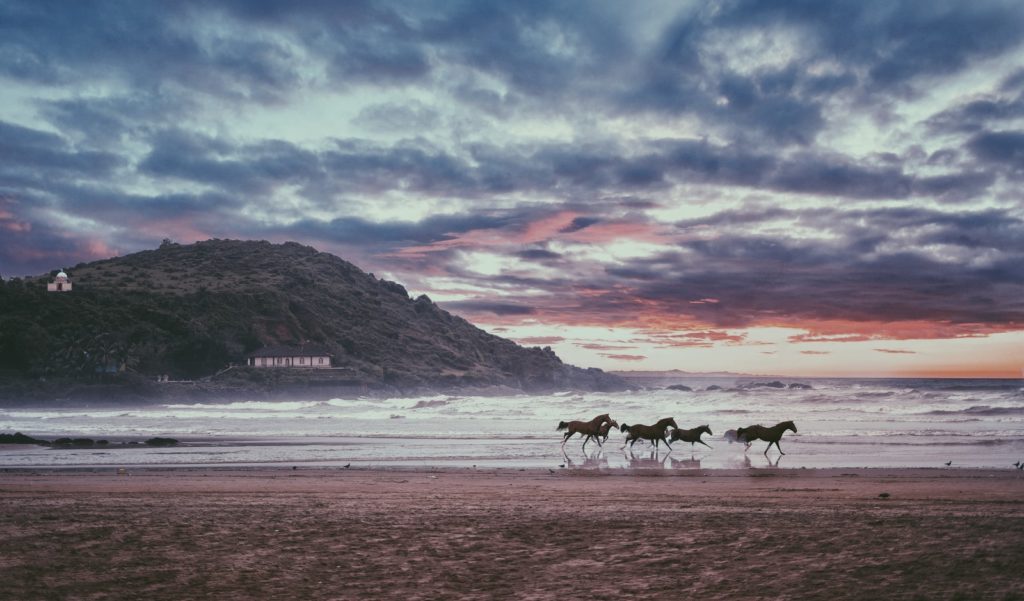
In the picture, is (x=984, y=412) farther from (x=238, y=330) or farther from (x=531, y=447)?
(x=238, y=330)

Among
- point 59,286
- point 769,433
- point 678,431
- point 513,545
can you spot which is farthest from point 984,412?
point 59,286

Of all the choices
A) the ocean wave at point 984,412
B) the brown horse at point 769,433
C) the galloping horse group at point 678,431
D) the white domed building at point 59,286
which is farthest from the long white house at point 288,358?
the brown horse at point 769,433

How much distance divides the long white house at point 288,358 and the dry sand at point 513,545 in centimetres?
12106

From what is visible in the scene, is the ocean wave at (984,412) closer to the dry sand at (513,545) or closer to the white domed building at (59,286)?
the dry sand at (513,545)

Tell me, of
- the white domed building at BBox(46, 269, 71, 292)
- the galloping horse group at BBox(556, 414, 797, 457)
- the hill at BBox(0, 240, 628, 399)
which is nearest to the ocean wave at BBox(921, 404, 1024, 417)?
the galloping horse group at BBox(556, 414, 797, 457)

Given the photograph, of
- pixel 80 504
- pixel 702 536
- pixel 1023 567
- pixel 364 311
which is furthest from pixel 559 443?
pixel 364 311

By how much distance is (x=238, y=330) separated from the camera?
447 ft

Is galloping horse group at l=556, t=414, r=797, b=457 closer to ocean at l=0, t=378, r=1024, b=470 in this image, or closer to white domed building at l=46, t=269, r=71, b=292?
ocean at l=0, t=378, r=1024, b=470

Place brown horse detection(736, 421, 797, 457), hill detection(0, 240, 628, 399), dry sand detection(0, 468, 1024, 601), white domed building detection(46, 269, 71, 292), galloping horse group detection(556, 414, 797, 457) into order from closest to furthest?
dry sand detection(0, 468, 1024, 601), brown horse detection(736, 421, 797, 457), galloping horse group detection(556, 414, 797, 457), hill detection(0, 240, 628, 399), white domed building detection(46, 269, 71, 292)

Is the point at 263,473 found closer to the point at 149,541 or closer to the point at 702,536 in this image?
the point at 149,541

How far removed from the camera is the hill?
114500 mm

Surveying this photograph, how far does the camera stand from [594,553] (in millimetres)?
6449

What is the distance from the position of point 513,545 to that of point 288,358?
129606 millimetres

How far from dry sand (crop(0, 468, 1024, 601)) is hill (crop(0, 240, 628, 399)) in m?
110
